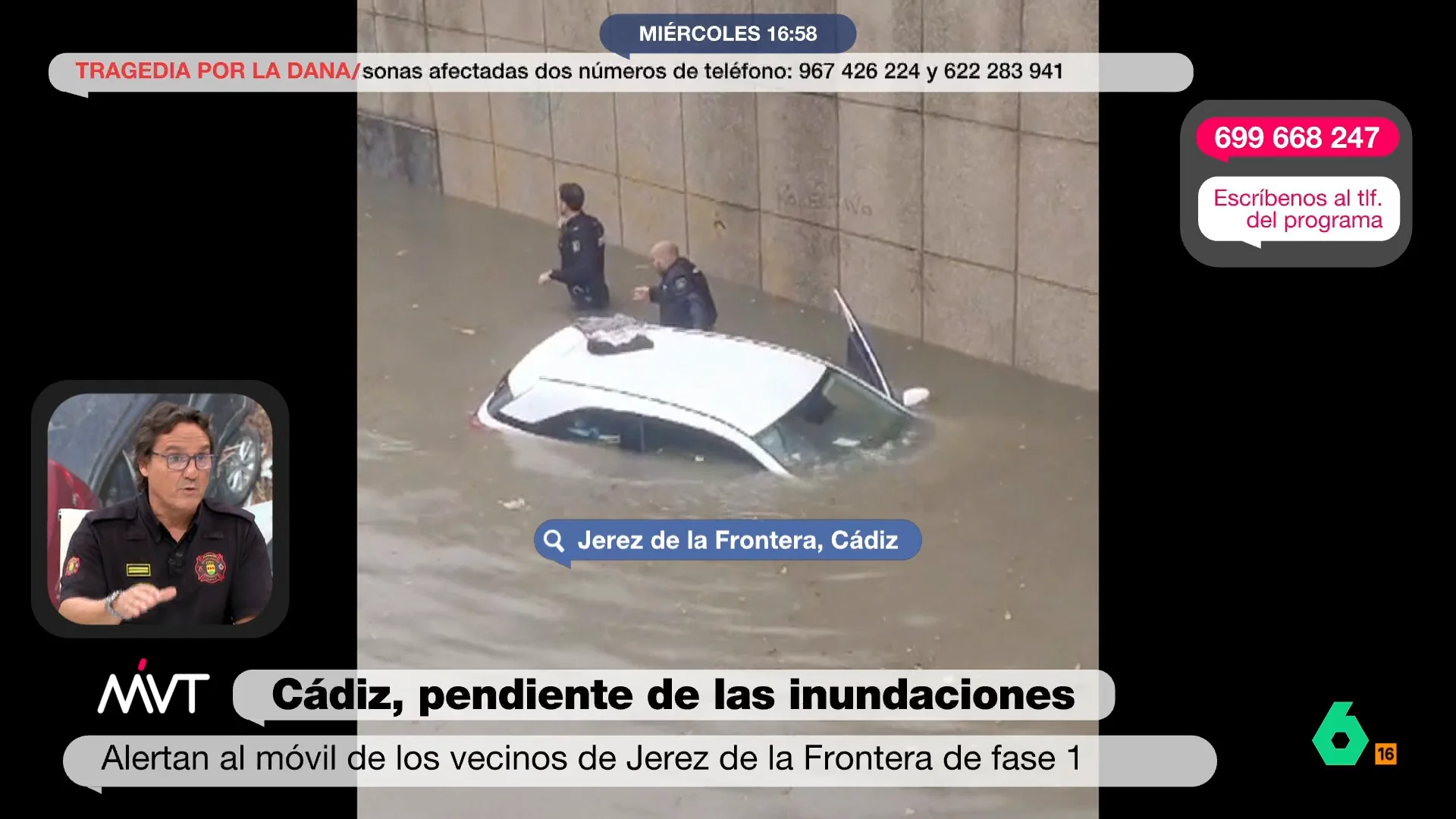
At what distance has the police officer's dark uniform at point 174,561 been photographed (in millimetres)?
5637

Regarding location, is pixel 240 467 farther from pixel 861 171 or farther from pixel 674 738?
pixel 861 171

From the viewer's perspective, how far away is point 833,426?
931 centimetres

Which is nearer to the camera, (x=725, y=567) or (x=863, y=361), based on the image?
(x=725, y=567)

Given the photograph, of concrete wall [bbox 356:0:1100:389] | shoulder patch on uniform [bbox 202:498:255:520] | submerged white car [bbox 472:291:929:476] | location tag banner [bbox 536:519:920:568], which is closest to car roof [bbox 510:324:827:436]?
submerged white car [bbox 472:291:929:476]

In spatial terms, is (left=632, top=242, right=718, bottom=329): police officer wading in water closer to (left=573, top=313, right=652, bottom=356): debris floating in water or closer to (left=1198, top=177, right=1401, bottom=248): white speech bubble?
(left=573, top=313, right=652, bottom=356): debris floating in water

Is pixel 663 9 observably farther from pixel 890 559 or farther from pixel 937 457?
pixel 890 559

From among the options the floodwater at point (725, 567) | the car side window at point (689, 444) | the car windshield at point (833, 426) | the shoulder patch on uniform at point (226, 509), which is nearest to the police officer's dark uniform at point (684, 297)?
the floodwater at point (725, 567)

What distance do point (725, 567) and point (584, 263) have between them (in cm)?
387

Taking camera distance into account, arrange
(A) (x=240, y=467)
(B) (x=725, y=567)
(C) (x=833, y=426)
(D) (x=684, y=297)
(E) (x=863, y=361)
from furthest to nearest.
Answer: (D) (x=684, y=297)
(E) (x=863, y=361)
(C) (x=833, y=426)
(B) (x=725, y=567)
(A) (x=240, y=467)

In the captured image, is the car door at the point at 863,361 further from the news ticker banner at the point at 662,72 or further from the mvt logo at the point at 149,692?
the mvt logo at the point at 149,692

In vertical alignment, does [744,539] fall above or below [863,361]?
below

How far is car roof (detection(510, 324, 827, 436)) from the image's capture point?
362 inches

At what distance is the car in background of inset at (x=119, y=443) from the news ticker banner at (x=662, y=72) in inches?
42.3

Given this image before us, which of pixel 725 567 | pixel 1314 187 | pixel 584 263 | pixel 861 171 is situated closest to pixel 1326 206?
pixel 1314 187
